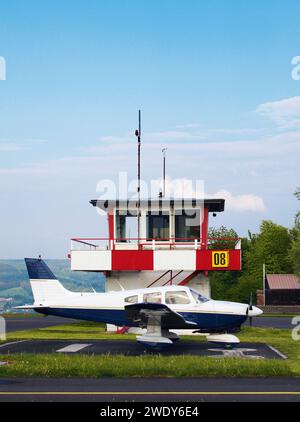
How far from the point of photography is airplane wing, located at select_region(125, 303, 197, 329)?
2025cm

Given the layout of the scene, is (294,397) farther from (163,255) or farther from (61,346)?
(163,255)

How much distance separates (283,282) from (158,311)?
1891 inches

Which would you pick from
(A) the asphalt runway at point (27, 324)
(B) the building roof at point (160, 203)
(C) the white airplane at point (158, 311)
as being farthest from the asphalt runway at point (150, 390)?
(A) the asphalt runway at point (27, 324)

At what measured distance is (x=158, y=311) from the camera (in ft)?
66.7

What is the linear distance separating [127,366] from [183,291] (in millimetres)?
6270

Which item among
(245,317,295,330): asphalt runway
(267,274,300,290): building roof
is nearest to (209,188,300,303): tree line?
(267,274,300,290): building roof

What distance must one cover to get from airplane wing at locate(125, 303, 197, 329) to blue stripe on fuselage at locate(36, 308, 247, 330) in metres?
0.28

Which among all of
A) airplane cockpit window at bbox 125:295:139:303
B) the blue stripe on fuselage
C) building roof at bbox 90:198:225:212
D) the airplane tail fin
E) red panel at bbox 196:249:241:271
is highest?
building roof at bbox 90:198:225:212

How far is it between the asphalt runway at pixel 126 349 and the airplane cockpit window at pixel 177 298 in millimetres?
1509

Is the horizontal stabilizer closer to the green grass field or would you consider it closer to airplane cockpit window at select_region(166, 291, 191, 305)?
airplane cockpit window at select_region(166, 291, 191, 305)

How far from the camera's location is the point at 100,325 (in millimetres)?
33719

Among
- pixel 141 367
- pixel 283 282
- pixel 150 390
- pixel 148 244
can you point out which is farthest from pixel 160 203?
pixel 283 282

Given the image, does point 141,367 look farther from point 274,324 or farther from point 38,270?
point 274,324
